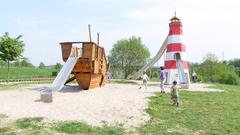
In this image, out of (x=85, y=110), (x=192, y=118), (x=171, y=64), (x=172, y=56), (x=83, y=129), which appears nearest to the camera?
(x=83, y=129)

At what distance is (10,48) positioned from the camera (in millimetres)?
32688

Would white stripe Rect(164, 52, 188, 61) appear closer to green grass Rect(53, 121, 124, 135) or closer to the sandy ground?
the sandy ground

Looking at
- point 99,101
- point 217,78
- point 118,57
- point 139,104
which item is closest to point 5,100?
point 99,101

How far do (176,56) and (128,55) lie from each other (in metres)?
22.1

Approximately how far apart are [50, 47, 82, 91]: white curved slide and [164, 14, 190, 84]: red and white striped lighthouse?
10.4 m

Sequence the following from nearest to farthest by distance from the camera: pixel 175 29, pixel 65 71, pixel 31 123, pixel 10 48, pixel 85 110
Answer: pixel 31 123 → pixel 85 110 → pixel 65 71 → pixel 175 29 → pixel 10 48

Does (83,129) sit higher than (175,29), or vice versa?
(175,29)

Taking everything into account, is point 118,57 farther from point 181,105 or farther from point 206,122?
point 206,122

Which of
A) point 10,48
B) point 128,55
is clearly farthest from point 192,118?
point 128,55

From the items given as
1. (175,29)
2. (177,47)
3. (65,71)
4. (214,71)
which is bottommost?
(65,71)

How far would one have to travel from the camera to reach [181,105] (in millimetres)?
15805

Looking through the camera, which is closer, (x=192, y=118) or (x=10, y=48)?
(x=192, y=118)

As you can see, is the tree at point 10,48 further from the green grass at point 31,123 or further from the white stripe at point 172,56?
the green grass at point 31,123

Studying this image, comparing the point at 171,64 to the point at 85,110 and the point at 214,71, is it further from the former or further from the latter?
the point at 214,71
